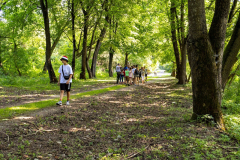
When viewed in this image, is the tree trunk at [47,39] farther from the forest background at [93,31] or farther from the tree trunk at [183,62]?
the tree trunk at [183,62]

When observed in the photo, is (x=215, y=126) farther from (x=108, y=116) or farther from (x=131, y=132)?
(x=108, y=116)

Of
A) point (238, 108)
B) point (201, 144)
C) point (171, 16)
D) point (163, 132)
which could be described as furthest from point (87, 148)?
point (171, 16)

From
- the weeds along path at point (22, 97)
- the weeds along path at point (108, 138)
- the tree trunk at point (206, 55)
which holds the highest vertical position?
the tree trunk at point (206, 55)

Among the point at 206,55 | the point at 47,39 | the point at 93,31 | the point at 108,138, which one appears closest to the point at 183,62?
the point at 93,31

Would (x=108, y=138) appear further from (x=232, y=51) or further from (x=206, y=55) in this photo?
(x=232, y=51)

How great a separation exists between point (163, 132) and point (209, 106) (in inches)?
63.2

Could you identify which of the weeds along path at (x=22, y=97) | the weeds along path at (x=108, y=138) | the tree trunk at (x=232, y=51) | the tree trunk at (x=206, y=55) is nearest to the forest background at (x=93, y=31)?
the tree trunk at (x=232, y=51)

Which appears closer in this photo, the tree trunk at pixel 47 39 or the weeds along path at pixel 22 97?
the weeds along path at pixel 22 97

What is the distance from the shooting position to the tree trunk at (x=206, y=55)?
5.69m

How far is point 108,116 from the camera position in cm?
745

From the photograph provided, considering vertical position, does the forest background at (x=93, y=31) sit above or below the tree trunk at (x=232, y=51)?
above

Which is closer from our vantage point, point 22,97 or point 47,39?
point 22,97

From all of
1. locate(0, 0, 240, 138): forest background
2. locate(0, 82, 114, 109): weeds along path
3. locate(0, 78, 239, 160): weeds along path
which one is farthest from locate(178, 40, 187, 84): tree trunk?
locate(0, 78, 239, 160): weeds along path

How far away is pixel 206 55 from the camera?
5672mm
